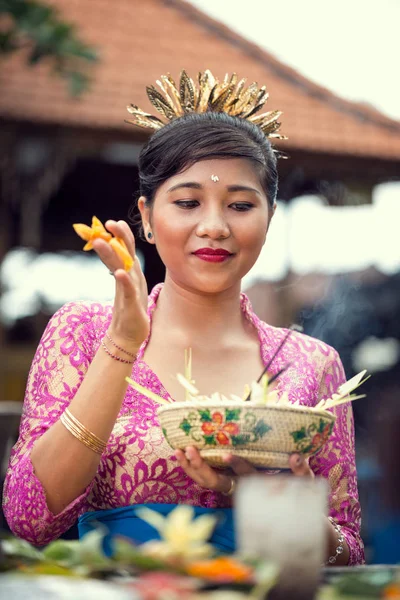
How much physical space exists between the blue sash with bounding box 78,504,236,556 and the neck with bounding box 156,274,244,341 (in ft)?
1.82

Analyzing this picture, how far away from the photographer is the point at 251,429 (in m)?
1.58

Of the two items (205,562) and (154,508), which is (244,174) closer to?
(154,508)

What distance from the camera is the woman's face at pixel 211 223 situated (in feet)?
7.54

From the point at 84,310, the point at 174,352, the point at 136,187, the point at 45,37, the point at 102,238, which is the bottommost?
the point at 174,352

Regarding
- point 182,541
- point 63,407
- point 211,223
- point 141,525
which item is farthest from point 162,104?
point 182,541

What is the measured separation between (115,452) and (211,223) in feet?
2.06

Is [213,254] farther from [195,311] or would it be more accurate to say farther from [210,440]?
[210,440]

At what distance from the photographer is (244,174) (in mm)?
2400

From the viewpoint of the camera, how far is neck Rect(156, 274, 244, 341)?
257 cm

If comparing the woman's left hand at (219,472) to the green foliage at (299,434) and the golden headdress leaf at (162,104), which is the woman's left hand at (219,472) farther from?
the golden headdress leaf at (162,104)

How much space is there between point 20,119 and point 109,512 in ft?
14.1

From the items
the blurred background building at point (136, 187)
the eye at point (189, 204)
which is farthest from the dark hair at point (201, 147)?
the blurred background building at point (136, 187)

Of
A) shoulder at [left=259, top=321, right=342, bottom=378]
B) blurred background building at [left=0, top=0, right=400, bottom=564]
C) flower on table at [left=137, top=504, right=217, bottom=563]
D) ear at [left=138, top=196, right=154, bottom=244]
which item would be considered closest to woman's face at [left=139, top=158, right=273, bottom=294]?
ear at [left=138, top=196, right=154, bottom=244]

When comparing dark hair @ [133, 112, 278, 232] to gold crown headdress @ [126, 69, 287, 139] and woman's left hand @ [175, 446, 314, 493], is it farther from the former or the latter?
woman's left hand @ [175, 446, 314, 493]
